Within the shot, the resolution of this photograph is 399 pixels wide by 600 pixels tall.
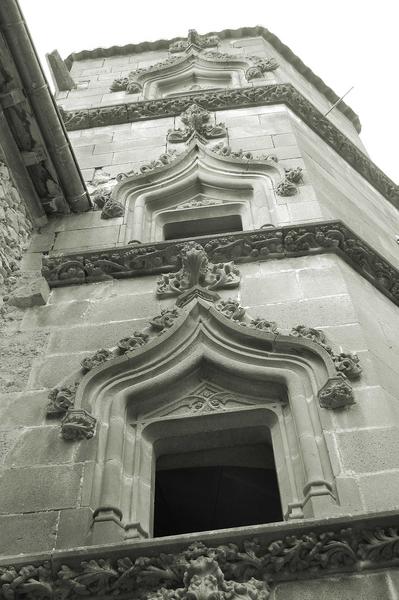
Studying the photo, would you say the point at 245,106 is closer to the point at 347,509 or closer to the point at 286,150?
the point at 286,150

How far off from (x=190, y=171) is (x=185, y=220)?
3.27 ft

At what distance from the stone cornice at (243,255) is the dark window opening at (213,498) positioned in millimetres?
2262

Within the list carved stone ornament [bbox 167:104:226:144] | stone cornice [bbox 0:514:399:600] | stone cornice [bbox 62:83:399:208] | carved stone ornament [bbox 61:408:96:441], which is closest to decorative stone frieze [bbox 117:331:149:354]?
carved stone ornament [bbox 61:408:96:441]

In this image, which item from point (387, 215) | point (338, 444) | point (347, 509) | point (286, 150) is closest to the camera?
point (347, 509)

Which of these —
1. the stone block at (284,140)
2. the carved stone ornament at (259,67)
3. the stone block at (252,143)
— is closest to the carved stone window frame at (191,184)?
the stone block at (252,143)

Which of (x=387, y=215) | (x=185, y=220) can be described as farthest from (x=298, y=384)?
(x=387, y=215)

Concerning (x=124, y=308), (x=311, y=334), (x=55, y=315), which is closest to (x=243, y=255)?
(x=124, y=308)

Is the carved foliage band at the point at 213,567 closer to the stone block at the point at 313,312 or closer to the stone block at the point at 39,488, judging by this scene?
the stone block at the point at 39,488

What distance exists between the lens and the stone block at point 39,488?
573 cm

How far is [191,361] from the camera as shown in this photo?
23.1 feet

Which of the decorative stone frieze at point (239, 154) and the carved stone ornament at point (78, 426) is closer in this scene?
the carved stone ornament at point (78, 426)

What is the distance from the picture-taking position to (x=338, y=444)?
5855 millimetres

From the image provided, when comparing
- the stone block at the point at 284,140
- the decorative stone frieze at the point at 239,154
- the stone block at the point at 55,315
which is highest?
the stone block at the point at 284,140

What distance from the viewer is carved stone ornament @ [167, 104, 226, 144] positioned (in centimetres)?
1274
